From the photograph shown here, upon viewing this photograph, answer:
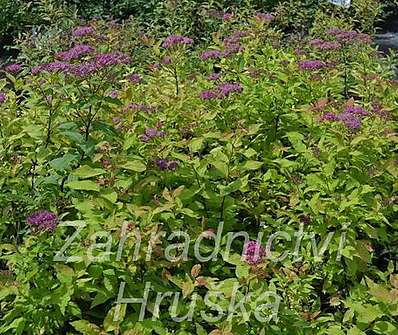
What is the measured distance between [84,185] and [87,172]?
39mm

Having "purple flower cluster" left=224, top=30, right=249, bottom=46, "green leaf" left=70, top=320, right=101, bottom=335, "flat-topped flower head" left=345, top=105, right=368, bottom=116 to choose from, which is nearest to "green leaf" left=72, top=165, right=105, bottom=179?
"green leaf" left=70, top=320, right=101, bottom=335

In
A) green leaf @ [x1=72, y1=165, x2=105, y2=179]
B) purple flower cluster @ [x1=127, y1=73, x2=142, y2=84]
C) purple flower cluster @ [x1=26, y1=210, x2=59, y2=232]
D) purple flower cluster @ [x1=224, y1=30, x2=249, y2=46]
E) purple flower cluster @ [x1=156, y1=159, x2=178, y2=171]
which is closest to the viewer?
purple flower cluster @ [x1=26, y1=210, x2=59, y2=232]

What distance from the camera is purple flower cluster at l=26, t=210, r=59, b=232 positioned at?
1.57 m

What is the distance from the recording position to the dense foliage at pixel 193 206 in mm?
1561

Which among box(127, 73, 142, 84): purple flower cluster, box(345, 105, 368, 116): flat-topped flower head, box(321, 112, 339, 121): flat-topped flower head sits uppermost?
box(345, 105, 368, 116): flat-topped flower head

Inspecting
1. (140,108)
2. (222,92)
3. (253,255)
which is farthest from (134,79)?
(253,255)

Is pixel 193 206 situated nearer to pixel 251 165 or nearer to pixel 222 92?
pixel 251 165

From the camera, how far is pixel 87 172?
5.53 ft

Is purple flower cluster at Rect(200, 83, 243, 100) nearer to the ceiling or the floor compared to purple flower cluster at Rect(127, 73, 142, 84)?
nearer to the ceiling

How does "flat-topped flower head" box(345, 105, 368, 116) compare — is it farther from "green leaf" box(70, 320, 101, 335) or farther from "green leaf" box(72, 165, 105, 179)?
"green leaf" box(70, 320, 101, 335)

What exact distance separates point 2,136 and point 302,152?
96cm

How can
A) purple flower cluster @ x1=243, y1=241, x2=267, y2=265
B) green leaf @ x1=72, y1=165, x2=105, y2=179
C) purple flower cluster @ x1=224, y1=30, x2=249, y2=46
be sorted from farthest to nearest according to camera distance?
purple flower cluster @ x1=224, y1=30, x2=249, y2=46
green leaf @ x1=72, y1=165, x2=105, y2=179
purple flower cluster @ x1=243, y1=241, x2=267, y2=265

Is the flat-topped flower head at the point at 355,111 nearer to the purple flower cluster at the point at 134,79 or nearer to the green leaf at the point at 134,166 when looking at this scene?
the green leaf at the point at 134,166

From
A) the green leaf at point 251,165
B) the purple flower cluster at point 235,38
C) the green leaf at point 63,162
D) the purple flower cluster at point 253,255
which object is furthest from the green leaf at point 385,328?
the purple flower cluster at point 235,38
